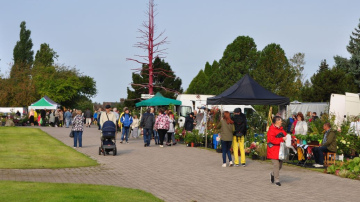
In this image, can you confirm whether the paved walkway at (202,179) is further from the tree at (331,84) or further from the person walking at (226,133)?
the tree at (331,84)

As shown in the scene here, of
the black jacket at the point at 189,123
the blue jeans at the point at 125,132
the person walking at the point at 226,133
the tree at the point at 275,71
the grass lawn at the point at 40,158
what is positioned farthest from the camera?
the tree at the point at 275,71

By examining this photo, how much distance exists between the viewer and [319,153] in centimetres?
1708

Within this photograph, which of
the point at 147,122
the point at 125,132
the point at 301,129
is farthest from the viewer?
the point at 125,132

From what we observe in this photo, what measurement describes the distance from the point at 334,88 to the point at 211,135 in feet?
114

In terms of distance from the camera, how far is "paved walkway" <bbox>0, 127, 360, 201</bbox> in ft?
37.1

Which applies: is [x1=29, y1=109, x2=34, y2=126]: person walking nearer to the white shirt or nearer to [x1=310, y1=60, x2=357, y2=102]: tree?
[x1=310, y1=60, x2=357, y2=102]: tree

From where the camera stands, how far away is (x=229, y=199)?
35.1ft

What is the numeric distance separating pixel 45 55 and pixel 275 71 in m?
53.0

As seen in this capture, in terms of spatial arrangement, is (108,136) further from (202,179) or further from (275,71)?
(275,71)

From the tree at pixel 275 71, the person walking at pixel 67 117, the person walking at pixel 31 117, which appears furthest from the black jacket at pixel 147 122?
the tree at pixel 275 71

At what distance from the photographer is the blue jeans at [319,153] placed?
17.0 m

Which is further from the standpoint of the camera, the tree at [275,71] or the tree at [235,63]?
the tree at [235,63]

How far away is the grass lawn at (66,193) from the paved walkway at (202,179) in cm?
68

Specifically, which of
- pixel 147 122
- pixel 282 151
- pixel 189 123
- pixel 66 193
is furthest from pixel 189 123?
pixel 66 193
